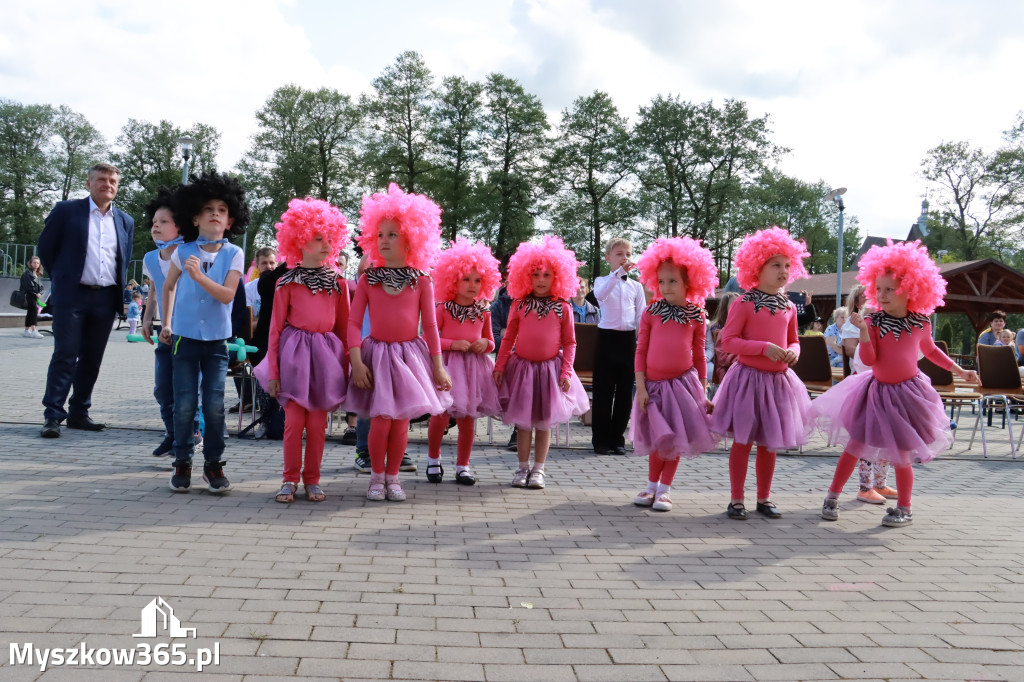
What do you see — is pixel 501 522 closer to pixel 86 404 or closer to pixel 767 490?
pixel 767 490

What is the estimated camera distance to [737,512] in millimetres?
5625

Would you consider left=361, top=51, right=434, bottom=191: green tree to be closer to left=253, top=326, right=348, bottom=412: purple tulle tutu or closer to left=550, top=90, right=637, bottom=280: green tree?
left=550, top=90, right=637, bottom=280: green tree

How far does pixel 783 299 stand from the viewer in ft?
19.2

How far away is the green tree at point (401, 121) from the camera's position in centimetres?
4638

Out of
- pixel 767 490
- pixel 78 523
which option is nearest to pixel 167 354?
pixel 78 523

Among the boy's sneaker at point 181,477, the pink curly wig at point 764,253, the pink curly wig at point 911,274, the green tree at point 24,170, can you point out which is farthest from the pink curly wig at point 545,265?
the green tree at point 24,170

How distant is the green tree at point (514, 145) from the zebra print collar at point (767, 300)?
1555 inches

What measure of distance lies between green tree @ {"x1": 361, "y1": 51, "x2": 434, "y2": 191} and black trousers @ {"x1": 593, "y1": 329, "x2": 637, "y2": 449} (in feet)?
130

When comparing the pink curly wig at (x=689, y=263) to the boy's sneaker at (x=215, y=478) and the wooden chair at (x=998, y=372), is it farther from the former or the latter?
the wooden chair at (x=998, y=372)

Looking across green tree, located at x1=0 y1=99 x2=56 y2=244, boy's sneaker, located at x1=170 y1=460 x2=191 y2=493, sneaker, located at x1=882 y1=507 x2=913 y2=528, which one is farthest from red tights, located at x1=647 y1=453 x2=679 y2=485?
green tree, located at x1=0 y1=99 x2=56 y2=244

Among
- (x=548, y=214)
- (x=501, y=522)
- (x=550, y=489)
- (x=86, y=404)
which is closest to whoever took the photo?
(x=501, y=522)

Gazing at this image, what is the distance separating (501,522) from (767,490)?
2.13 metres

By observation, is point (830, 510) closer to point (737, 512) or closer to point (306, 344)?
point (737, 512)

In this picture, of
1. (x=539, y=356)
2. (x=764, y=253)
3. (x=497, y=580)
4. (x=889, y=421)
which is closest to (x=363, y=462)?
(x=539, y=356)
